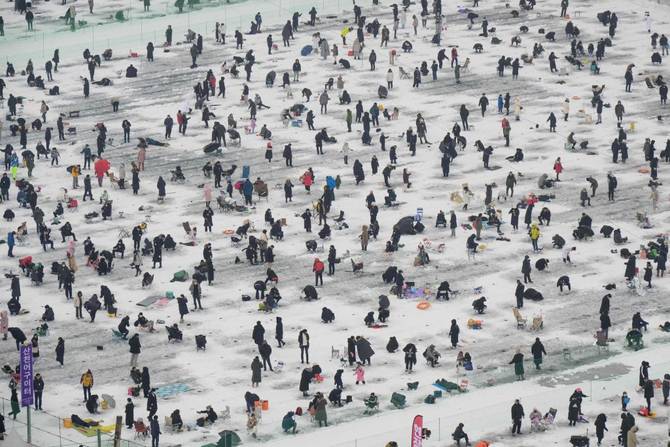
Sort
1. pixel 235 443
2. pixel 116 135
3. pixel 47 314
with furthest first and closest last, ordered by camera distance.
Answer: pixel 116 135, pixel 47 314, pixel 235 443

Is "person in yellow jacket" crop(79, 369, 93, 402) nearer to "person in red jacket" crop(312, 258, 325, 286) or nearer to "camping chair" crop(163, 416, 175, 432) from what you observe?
"camping chair" crop(163, 416, 175, 432)

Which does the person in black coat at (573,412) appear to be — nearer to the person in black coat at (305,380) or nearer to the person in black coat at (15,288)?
the person in black coat at (305,380)

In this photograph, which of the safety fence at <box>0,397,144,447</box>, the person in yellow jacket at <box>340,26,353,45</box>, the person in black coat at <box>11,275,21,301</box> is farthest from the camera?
the person in yellow jacket at <box>340,26,353,45</box>

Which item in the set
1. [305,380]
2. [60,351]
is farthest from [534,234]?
[60,351]

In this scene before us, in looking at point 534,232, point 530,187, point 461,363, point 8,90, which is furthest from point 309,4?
point 461,363

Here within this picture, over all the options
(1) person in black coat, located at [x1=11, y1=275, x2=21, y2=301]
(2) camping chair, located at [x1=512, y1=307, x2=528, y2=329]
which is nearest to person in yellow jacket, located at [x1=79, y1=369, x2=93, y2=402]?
(1) person in black coat, located at [x1=11, y1=275, x2=21, y2=301]

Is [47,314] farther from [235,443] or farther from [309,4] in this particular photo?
[309,4]
